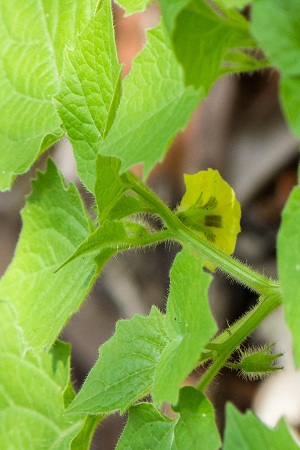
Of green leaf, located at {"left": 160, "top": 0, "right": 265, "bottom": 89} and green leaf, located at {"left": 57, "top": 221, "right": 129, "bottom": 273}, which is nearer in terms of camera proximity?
green leaf, located at {"left": 160, "top": 0, "right": 265, "bottom": 89}

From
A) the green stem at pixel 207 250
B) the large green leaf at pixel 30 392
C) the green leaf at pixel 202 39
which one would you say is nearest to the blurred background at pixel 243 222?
the large green leaf at pixel 30 392

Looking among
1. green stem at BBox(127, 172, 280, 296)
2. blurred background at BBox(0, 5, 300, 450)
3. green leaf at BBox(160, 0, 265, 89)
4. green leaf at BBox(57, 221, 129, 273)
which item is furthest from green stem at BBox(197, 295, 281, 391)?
blurred background at BBox(0, 5, 300, 450)

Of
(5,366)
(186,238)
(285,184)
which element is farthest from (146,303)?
(186,238)

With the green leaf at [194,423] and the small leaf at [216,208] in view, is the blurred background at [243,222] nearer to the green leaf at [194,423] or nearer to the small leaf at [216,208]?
the small leaf at [216,208]

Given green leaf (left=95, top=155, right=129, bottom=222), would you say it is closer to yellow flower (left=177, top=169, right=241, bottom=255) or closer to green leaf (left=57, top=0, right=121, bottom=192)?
green leaf (left=57, top=0, right=121, bottom=192)

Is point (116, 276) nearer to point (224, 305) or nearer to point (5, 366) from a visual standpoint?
point (224, 305)

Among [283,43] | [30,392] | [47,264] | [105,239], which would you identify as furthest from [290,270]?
[30,392]

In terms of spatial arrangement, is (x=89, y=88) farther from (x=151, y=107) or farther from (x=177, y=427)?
(x=177, y=427)
